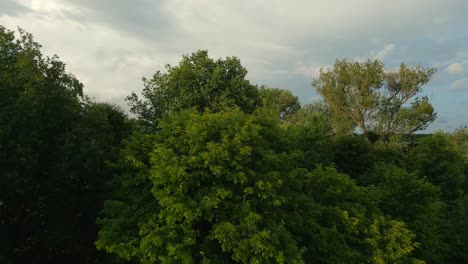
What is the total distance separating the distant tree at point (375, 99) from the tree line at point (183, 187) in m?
20.5

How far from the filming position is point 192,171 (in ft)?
73.9

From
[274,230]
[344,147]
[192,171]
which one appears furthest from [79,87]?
[344,147]

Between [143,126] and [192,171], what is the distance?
16.7 metres

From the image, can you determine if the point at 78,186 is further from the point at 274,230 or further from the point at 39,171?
the point at 274,230

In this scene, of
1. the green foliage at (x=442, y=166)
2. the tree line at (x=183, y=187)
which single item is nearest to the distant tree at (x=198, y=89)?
the tree line at (x=183, y=187)

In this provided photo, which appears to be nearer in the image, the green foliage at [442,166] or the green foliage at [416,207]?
the green foliage at [416,207]

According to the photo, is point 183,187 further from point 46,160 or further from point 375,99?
point 375,99

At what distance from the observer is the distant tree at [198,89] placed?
37.3 meters

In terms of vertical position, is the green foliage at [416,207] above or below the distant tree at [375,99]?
below

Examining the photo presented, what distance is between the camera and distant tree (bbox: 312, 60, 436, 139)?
6162 cm

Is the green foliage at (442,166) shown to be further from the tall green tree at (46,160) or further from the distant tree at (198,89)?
the tall green tree at (46,160)

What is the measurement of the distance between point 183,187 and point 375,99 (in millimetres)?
47862

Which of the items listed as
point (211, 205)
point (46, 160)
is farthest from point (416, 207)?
point (46, 160)

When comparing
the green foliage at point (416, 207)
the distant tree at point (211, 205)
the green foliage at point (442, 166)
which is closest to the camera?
the distant tree at point (211, 205)
